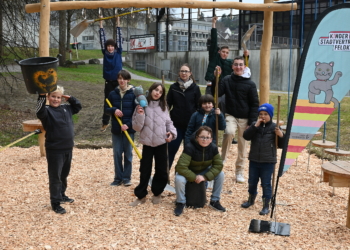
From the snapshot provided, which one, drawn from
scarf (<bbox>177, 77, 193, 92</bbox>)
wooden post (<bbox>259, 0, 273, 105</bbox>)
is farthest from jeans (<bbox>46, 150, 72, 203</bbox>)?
wooden post (<bbox>259, 0, 273, 105</bbox>)

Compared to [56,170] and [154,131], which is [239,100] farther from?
[56,170]

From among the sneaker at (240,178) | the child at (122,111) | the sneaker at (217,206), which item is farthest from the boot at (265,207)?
the child at (122,111)

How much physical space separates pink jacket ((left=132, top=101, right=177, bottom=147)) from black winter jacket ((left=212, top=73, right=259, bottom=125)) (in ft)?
4.10

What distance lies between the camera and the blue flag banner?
12.1 feet

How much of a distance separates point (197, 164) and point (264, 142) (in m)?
0.81

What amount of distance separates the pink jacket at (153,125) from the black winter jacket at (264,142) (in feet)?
3.09

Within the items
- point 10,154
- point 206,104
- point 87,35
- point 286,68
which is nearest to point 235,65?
point 206,104

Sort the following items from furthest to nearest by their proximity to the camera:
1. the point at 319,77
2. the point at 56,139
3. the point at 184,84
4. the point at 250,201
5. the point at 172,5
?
the point at 172,5 → the point at 184,84 → the point at 250,201 → the point at 56,139 → the point at 319,77

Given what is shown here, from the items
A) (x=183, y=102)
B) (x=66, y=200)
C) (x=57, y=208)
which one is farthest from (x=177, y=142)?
(x=57, y=208)

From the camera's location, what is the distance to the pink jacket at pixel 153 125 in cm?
455

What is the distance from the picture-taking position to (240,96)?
5.47m

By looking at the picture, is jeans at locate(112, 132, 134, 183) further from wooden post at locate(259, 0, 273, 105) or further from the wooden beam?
wooden post at locate(259, 0, 273, 105)

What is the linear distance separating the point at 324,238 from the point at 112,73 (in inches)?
165

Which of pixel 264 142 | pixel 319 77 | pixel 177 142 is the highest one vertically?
pixel 319 77
